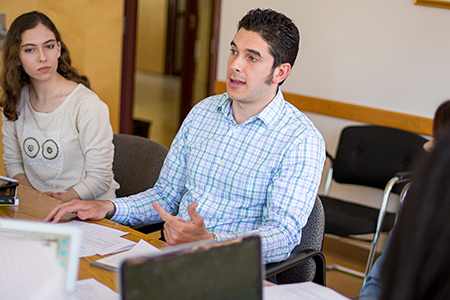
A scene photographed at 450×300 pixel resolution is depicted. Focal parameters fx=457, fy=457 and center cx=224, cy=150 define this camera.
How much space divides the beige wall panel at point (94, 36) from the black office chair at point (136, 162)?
4.58 ft

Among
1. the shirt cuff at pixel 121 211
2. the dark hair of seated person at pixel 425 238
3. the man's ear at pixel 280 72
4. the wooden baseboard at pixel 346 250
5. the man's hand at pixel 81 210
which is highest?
the man's ear at pixel 280 72

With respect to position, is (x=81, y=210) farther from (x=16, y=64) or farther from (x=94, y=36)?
(x=94, y=36)

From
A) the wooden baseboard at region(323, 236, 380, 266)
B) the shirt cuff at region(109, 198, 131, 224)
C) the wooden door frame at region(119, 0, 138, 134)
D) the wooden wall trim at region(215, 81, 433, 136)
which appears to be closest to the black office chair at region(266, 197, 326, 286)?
the shirt cuff at region(109, 198, 131, 224)

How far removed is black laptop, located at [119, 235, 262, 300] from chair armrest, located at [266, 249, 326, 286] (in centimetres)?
52

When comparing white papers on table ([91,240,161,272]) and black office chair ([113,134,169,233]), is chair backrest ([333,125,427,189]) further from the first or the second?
white papers on table ([91,240,161,272])

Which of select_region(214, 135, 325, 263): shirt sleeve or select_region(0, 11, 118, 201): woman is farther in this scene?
select_region(0, 11, 118, 201): woman

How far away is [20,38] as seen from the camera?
196cm

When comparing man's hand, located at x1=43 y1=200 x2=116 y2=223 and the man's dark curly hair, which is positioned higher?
the man's dark curly hair

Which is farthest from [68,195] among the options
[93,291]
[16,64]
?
[93,291]

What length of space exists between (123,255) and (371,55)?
2371mm

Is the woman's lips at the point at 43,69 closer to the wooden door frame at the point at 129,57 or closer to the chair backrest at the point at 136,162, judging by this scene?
the chair backrest at the point at 136,162

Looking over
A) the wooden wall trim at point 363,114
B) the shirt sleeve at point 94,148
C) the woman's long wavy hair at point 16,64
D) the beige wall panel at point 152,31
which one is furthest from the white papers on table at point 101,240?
the beige wall panel at point 152,31

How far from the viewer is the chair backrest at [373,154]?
2717 mm

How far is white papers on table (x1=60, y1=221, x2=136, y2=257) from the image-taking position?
1.24 m
